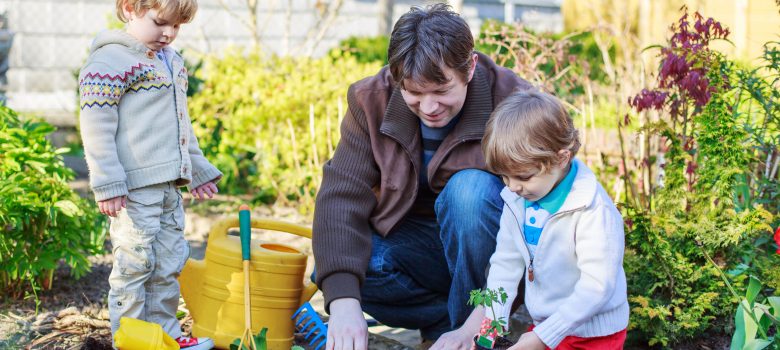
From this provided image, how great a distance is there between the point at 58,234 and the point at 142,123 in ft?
2.38

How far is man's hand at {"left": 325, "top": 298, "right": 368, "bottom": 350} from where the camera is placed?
86.7 inches

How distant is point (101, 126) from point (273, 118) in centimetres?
255

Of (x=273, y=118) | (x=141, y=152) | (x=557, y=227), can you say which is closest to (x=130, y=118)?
(x=141, y=152)

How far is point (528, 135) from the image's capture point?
2.05 metres

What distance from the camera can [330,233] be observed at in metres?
2.49

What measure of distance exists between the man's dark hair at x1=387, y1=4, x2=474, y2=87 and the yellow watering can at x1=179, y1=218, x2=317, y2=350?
2.16 feet

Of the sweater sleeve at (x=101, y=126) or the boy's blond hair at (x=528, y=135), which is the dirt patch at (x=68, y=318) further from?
the boy's blond hair at (x=528, y=135)

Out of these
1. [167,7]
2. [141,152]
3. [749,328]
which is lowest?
[749,328]

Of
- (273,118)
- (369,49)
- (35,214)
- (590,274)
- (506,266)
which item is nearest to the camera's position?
(590,274)

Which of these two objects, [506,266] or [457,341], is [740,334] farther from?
[457,341]

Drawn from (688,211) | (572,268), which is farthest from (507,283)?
(688,211)

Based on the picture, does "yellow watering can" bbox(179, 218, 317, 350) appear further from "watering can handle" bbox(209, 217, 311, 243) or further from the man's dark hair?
the man's dark hair

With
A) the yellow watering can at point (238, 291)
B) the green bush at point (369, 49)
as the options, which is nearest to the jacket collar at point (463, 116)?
the yellow watering can at point (238, 291)

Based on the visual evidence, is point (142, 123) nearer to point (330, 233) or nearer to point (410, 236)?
point (330, 233)
